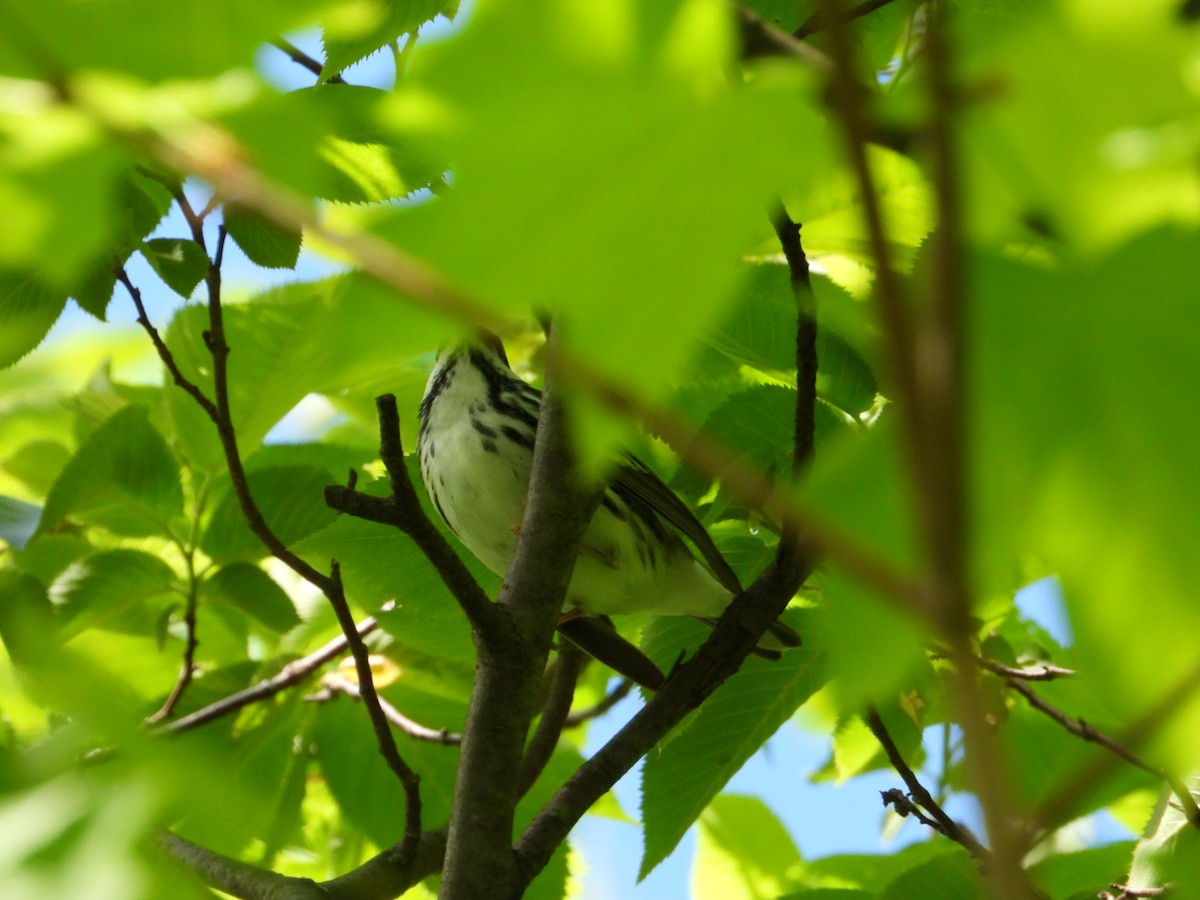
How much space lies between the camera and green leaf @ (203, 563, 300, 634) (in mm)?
2467

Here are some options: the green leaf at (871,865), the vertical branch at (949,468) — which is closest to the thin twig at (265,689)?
the green leaf at (871,865)

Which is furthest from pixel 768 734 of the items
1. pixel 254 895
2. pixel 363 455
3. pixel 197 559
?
pixel 197 559

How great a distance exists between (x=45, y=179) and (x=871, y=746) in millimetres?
2267

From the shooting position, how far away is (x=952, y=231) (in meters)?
0.53

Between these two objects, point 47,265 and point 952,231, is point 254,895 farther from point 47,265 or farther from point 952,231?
point 952,231

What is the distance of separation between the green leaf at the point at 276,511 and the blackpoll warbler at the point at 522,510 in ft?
1.32

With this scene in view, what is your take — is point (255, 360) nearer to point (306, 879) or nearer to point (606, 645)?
point (606, 645)

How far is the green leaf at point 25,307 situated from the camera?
6.01 ft

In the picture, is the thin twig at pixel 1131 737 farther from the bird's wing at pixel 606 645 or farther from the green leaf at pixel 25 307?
the bird's wing at pixel 606 645

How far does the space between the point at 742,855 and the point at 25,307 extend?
198 cm

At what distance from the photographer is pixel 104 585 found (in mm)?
2461

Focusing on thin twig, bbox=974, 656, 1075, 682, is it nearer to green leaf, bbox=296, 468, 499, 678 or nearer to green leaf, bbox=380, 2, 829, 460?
green leaf, bbox=296, 468, 499, 678

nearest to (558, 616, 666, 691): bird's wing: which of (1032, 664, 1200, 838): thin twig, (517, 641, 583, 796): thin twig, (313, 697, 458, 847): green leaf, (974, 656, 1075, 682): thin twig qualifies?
(517, 641, 583, 796): thin twig

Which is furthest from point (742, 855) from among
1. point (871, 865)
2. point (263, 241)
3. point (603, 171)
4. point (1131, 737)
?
point (603, 171)
